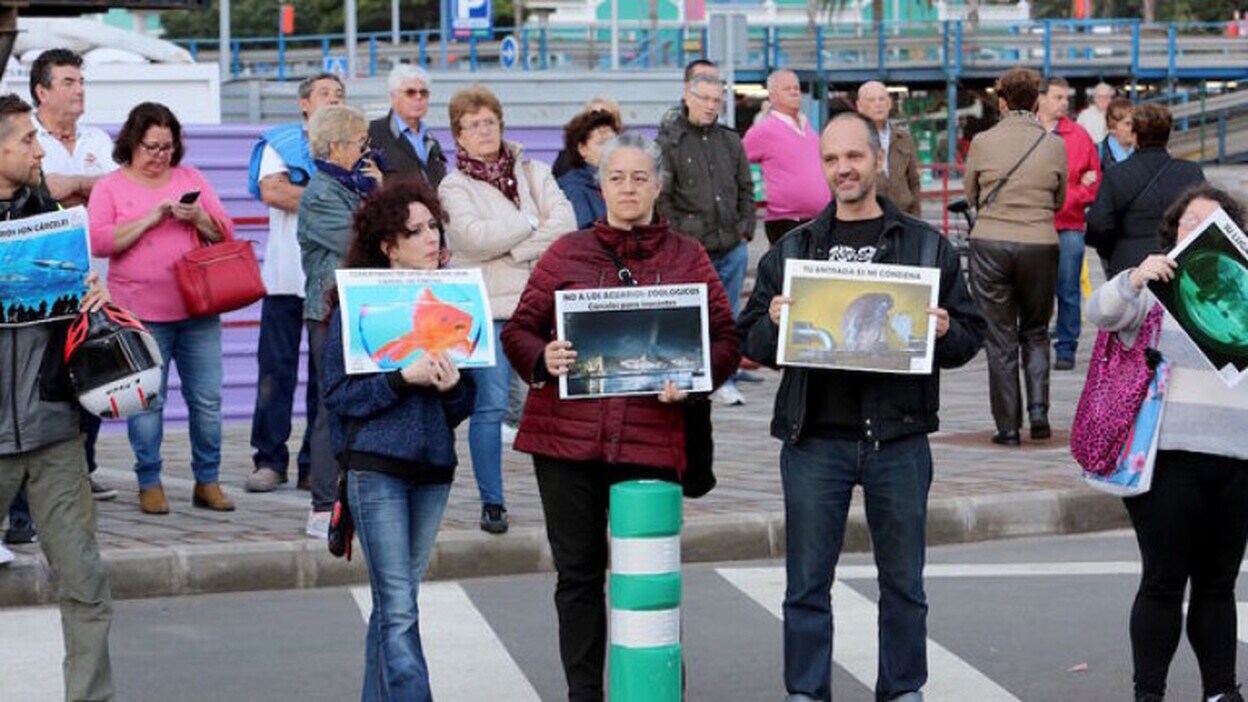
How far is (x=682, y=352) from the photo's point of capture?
679 cm

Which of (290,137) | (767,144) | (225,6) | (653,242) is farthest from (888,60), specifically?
(653,242)

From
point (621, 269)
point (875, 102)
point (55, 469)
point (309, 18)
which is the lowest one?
point (55, 469)

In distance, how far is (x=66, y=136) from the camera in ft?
35.3

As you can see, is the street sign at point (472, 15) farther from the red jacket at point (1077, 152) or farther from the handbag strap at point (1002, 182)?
the handbag strap at point (1002, 182)

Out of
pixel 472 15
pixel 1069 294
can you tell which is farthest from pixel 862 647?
pixel 472 15

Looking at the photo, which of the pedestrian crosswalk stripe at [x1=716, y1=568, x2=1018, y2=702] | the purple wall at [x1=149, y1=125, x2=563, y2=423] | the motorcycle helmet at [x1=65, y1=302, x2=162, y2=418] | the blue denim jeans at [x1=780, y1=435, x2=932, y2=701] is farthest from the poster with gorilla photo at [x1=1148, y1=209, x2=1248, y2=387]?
the purple wall at [x1=149, y1=125, x2=563, y2=423]

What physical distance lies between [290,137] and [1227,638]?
534cm

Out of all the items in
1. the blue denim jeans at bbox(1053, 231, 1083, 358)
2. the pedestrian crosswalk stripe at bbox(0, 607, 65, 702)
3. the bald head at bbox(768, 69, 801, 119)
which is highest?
the bald head at bbox(768, 69, 801, 119)

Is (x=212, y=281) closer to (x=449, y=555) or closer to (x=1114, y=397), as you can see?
(x=449, y=555)

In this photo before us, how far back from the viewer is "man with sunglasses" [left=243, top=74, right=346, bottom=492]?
1076 cm

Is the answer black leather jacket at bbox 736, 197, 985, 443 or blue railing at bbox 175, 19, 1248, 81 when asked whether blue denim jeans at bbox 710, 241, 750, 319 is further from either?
blue railing at bbox 175, 19, 1248, 81

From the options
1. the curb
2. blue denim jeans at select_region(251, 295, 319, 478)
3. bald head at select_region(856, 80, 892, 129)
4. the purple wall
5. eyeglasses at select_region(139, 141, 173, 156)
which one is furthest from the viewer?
the purple wall

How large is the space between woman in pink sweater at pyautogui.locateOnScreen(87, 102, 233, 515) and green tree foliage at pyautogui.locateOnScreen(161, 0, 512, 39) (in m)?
71.0

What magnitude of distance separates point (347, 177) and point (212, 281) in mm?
1097
